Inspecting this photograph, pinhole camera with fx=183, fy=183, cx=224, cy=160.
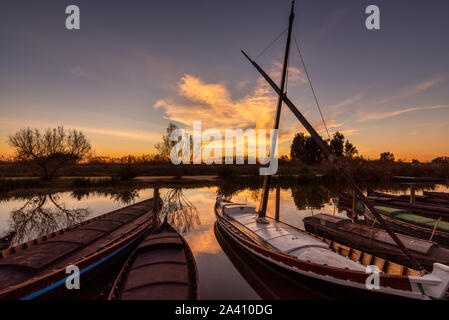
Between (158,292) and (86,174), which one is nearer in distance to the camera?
(158,292)

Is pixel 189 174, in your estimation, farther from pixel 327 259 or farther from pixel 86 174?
pixel 327 259

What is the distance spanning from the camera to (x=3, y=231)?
17.5 metres

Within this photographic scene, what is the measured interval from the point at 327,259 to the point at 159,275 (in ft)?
26.1

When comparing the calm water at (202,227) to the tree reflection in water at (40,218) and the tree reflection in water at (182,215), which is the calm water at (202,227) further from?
the tree reflection in water at (182,215)

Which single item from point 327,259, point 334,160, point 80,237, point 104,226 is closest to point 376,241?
point 327,259

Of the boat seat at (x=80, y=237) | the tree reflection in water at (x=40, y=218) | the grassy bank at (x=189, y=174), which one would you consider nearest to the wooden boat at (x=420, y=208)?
the boat seat at (x=80, y=237)

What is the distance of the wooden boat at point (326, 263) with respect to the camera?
634cm

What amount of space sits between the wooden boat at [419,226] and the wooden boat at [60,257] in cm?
2219

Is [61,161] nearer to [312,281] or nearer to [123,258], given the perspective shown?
[123,258]

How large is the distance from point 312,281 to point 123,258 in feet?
38.1

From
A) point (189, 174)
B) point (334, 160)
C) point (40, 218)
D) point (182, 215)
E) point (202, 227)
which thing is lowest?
point (202, 227)

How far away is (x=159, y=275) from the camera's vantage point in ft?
25.1
